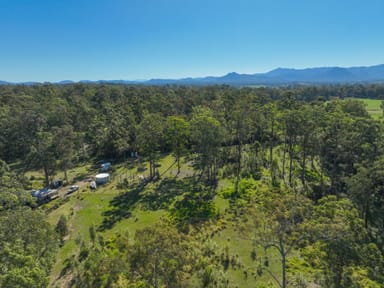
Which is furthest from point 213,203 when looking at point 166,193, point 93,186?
point 93,186

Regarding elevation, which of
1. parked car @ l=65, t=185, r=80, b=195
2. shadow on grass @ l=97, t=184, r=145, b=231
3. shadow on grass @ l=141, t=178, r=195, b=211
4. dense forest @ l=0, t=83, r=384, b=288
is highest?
dense forest @ l=0, t=83, r=384, b=288

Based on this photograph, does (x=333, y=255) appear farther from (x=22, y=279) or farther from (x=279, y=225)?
(x=22, y=279)

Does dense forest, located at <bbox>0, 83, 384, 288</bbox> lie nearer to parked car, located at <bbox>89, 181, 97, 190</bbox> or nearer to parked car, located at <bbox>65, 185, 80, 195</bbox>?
parked car, located at <bbox>89, 181, 97, 190</bbox>

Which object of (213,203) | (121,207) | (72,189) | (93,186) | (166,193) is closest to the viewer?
(213,203)

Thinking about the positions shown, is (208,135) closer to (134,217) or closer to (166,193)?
(166,193)

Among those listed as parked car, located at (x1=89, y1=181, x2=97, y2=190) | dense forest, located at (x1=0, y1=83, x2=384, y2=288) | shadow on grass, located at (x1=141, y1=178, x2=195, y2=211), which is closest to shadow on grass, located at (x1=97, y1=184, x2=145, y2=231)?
dense forest, located at (x1=0, y1=83, x2=384, y2=288)

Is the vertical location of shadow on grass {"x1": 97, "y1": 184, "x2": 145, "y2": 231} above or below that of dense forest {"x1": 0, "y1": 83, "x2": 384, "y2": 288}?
below
